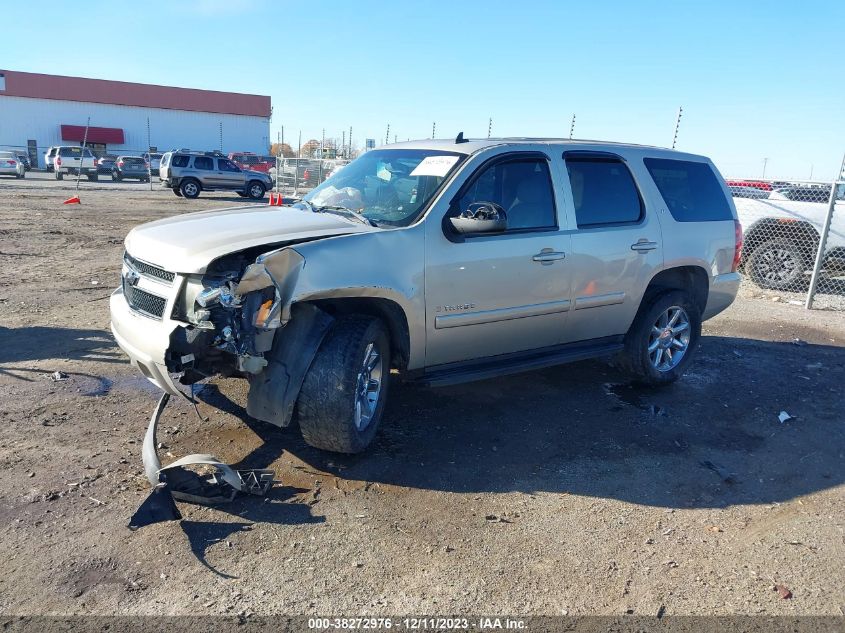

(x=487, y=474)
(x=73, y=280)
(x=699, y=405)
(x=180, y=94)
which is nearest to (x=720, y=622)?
(x=487, y=474)

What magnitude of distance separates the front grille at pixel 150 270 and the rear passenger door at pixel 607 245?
2904 millimetres

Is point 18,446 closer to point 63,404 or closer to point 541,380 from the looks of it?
point 63,404

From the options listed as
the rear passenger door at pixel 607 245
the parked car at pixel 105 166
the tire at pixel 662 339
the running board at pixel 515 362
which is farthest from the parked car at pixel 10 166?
the tire at pixel 662 339

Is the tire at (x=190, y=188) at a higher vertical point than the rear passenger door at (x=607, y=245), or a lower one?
lower

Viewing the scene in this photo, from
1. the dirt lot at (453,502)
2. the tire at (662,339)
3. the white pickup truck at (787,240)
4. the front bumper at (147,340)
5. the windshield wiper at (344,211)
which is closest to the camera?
the dirt lot at (453,502)

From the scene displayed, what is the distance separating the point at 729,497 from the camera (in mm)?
3930

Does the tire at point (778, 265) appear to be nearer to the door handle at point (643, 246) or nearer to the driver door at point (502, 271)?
the door handle at point (643, 246)

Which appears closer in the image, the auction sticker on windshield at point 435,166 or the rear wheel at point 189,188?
the auction sticker on windshield at point 435,166

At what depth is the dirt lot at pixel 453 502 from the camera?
9.55 ft

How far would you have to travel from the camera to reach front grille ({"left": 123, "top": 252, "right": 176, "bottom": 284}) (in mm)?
3701

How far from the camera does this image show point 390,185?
4.73 meters

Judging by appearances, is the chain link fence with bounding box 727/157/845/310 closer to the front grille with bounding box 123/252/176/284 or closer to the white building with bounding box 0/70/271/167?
the front grille with bounding box 123/252/176/284

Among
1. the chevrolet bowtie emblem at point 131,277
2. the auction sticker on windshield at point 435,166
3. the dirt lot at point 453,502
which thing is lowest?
the dirt lot at point 453,502

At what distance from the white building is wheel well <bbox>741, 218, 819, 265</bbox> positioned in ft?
134
